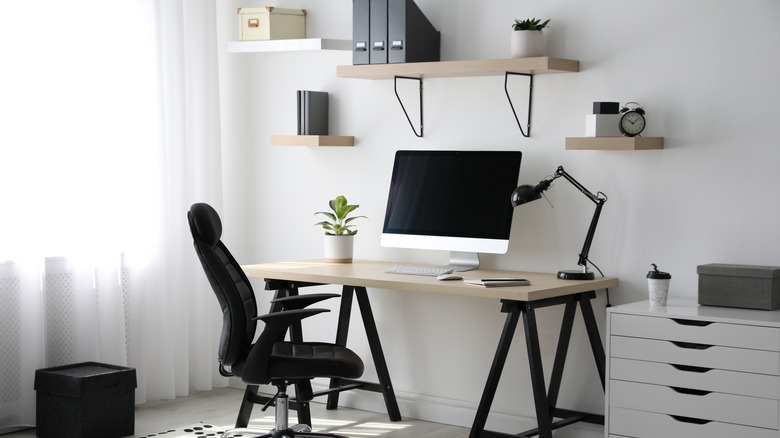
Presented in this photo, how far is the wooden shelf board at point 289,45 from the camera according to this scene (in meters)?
4.43

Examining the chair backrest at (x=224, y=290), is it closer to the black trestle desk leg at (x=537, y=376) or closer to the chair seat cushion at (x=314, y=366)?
the chair seat cushion at (x=314, y=366)

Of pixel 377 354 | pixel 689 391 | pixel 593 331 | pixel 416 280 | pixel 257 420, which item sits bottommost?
pixel 257 420

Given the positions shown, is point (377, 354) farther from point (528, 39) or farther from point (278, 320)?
point (528, 39)

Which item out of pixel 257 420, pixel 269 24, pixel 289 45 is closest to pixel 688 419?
pixel 257 420

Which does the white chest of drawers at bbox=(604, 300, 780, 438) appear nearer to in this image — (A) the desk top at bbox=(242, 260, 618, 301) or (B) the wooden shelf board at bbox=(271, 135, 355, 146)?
(A) the desk top at bbox=(242, 260, 618, 301)

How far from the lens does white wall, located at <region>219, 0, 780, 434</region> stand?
362 cm

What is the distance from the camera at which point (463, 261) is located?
418cm

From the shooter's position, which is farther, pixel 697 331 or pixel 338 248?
pixel 338 248

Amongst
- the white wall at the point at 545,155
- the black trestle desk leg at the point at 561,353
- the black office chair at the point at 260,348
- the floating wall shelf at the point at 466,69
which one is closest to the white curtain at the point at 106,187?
the white wall at the point at 545,155

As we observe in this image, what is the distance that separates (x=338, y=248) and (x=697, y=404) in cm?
182

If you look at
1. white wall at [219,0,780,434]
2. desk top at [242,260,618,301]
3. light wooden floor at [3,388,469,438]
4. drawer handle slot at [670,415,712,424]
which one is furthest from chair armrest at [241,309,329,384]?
drawer handle slot at [670,415,712,424]

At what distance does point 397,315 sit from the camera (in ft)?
15.0

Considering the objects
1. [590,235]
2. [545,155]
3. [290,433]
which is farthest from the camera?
[545,155]

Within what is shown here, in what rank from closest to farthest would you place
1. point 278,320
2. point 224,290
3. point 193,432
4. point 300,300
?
point 278,320, point 224,290, point 300,300, point 193,432
